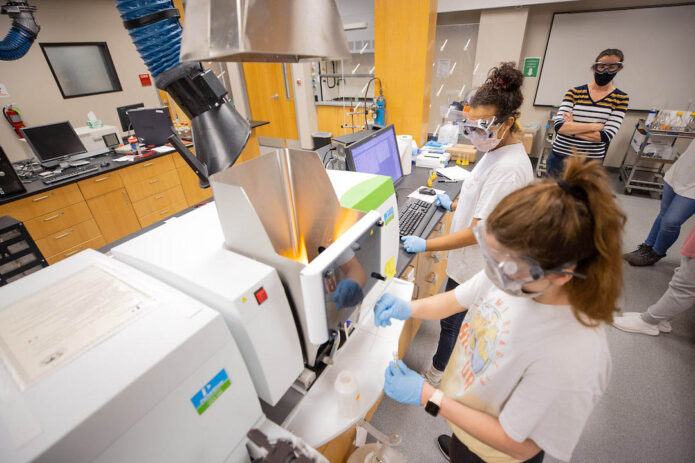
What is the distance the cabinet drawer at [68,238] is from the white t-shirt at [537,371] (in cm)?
361

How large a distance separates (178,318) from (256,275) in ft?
0.58

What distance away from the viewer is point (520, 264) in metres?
0.65

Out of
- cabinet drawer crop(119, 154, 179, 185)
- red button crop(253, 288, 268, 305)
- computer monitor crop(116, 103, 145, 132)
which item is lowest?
cabinet drawer crop(119, 154, 179, 185)

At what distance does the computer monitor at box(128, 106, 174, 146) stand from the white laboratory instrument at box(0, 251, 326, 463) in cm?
342

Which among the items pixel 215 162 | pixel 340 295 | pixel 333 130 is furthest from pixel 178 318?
pixel 333 130

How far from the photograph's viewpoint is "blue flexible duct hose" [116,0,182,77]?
2.49 feet

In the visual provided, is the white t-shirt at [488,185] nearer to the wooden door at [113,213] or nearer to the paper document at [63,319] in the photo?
the paper document at [63,319]

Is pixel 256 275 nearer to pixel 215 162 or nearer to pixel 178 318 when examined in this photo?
pixel 178 318

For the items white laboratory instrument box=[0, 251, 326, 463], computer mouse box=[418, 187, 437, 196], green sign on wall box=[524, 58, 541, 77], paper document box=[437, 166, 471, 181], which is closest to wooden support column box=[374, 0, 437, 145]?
paper document box=[437, 166, 471, 181]

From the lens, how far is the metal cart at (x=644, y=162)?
140 inches

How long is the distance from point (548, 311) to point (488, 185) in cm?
71

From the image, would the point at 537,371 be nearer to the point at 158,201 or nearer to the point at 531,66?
the point at 158,201

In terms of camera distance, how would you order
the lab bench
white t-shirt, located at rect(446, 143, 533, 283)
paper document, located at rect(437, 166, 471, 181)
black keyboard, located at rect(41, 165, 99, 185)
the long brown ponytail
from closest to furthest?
the long brown ponytail < white t-shirt, located at rect(446, 143, 533, 283) < paper document, located at rect(437, 166, 471, 181) < the lab bench < black keyboard, located at rect(41, 165, 99, 185)

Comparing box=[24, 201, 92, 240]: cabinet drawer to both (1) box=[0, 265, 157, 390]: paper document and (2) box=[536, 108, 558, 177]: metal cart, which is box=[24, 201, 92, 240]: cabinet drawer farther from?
(2) box=[536, 108, 558, 177]: metal cart
